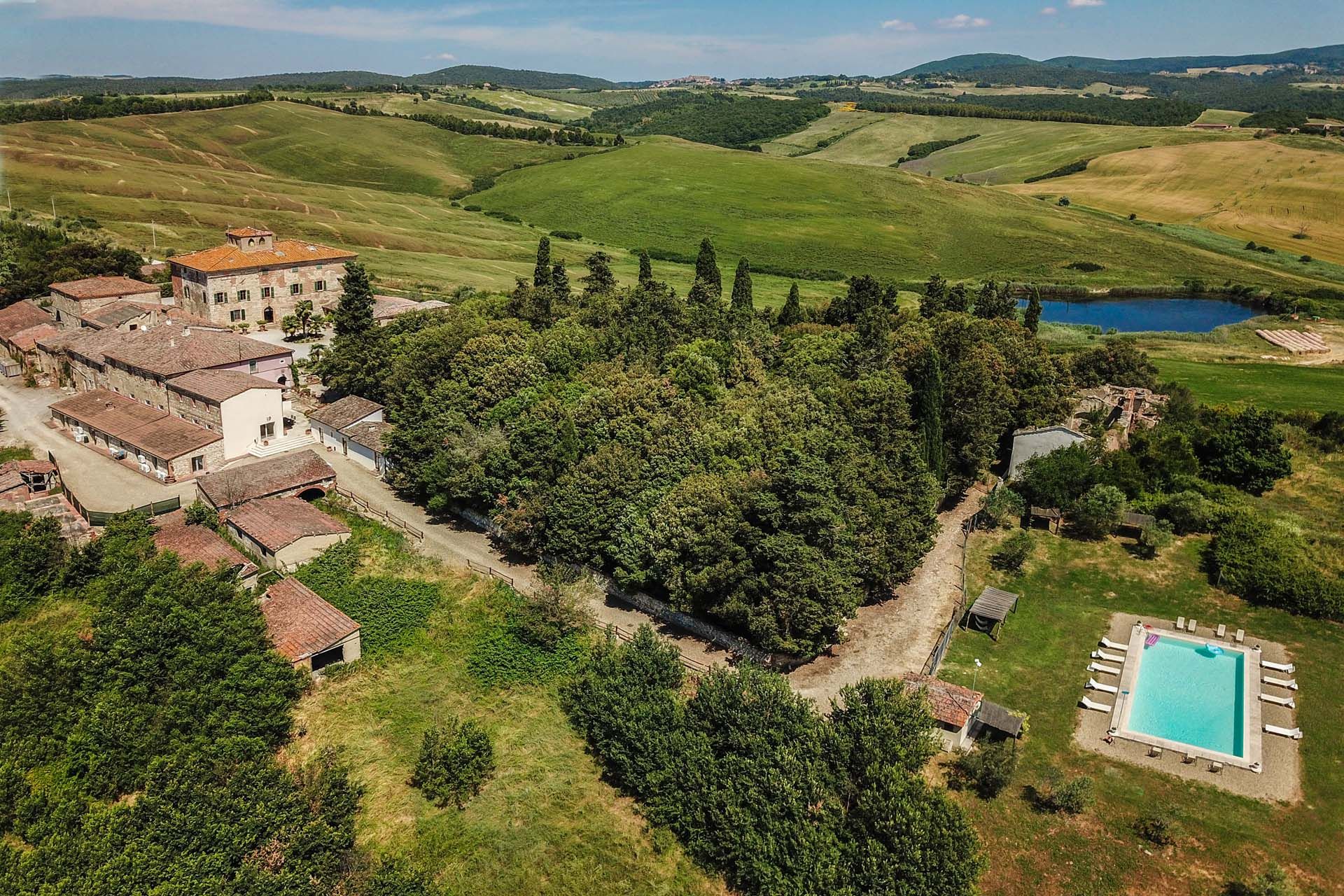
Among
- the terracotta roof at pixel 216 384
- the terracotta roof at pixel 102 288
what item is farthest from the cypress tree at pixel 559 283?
the terracotta roof at pixel 102 288

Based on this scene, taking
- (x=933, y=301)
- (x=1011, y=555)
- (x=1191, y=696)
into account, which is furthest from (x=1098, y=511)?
(x=933, y=301)

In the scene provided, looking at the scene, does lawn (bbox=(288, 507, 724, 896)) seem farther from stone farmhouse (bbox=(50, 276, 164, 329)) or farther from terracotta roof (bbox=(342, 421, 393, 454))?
stone farmhouse (bbox=(50, 276, 164, 329))

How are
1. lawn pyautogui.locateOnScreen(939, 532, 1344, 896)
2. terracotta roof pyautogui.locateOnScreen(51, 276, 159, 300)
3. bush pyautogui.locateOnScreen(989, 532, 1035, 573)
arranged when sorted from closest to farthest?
lawn pyautogui.locateOnScreen(939, 532, 1344, 896) → bush pyautogui.locateOnScreen(989, 532, 1035, 573) → terracotta roof pyautogui.locateOnScreen(51, 276, 159, 300)

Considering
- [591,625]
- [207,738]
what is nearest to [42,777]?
[207,738]

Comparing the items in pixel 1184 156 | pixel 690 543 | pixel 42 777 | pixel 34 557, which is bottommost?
pixel 42 777

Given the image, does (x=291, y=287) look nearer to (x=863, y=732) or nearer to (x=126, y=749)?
(x=126, y=749)

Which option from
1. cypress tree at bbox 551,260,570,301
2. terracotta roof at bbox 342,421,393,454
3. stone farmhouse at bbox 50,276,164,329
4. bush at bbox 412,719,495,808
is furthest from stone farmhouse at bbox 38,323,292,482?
bush at bbox 412,719,495,808
